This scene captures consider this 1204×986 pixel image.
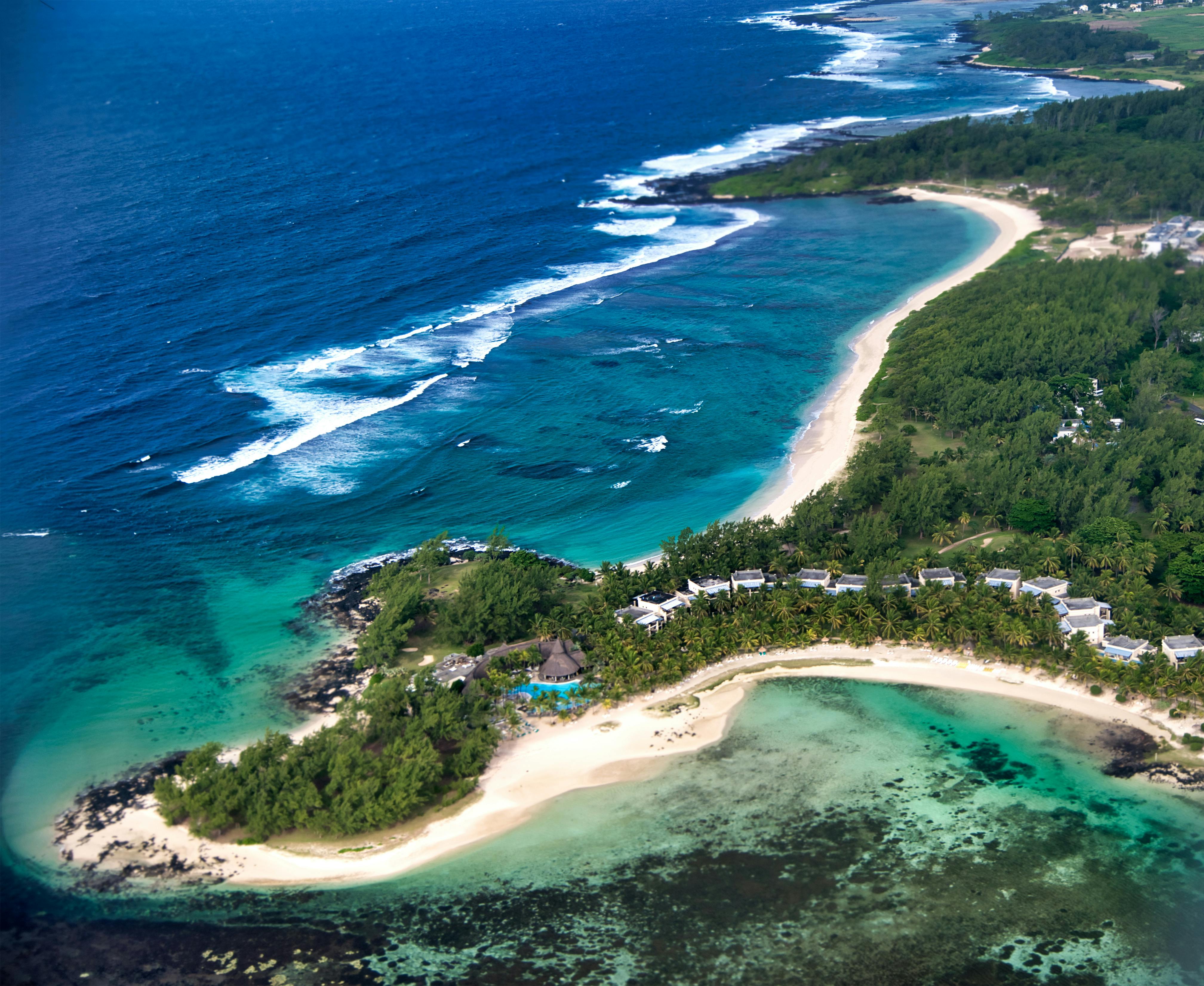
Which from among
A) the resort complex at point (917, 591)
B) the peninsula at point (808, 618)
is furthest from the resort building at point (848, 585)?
the peninsula at point (808, 618)

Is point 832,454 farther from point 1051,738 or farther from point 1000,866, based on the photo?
point 1000,866

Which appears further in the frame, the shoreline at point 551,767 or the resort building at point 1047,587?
the resort building at point 1047,587

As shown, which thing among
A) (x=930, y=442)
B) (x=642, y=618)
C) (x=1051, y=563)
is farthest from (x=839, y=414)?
(x=642, y=618)

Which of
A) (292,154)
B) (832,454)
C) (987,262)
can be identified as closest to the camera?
(832,454)

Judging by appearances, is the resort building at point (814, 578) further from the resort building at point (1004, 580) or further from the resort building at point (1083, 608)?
the resort building at point (1083, 608)

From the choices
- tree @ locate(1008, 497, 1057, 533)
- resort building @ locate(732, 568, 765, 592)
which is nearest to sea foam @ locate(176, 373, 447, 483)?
resort building @ locate(732, 568, 765, 592)

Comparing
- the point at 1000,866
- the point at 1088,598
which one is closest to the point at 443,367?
the point at 1088,598

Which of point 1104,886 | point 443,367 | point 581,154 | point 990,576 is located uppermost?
point 581,154

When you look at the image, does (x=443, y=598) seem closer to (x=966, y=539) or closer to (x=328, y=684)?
(x=328, y=684)
